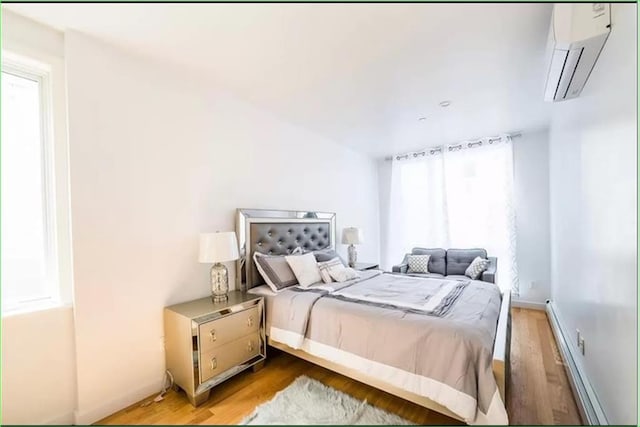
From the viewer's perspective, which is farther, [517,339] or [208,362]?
[517,339]

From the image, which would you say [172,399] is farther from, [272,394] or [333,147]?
[333,147]

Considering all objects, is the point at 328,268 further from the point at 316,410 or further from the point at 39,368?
the point at 39,368

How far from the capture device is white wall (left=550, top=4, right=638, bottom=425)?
3.92ft

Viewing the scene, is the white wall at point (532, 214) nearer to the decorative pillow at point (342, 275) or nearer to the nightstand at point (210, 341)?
the decorative pillow at point (342, 275)

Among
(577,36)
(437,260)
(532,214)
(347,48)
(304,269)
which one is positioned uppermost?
(347,48)

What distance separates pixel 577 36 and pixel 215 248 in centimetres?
258

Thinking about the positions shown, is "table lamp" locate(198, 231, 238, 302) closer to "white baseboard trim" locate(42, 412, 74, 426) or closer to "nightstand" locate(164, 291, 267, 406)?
Answer: "nightstand" locate(164, 291, 267, 406)

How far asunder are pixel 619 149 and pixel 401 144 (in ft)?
9.89

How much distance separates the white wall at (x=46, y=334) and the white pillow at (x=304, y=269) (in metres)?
1.61

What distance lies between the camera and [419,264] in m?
4.02

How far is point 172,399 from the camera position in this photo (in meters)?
1.89

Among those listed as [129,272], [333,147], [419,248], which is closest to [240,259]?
[129,272]

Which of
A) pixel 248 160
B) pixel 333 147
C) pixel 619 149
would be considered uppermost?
pixel 333 147

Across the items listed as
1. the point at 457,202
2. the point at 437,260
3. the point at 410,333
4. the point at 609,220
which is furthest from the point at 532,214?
the point at 410,333
